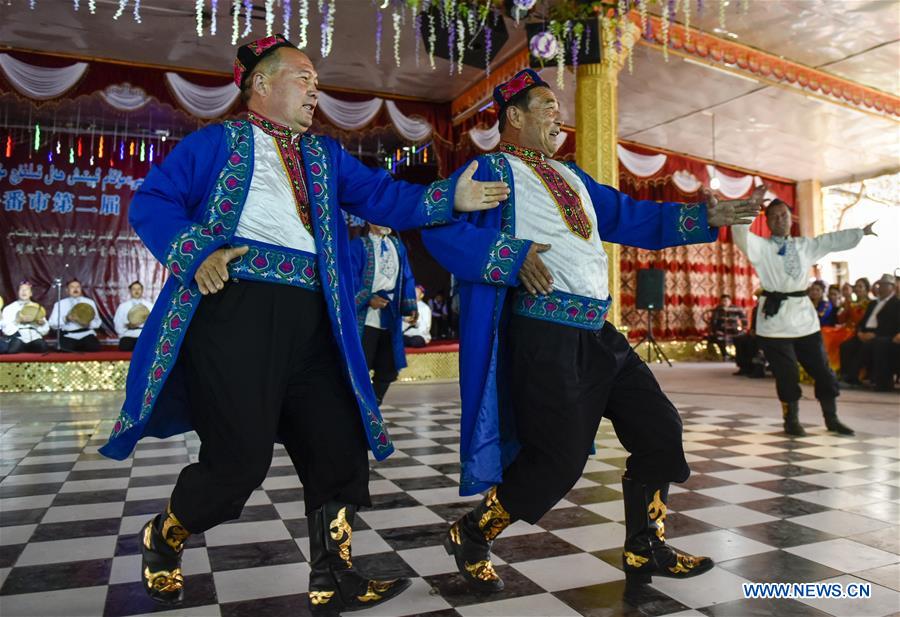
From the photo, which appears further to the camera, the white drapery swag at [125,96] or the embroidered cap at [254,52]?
the white drapery swag at [125,96]

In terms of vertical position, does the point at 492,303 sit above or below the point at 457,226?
below

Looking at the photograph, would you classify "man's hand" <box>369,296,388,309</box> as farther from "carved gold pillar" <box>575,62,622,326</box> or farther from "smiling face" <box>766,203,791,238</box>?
"carved gold pillar" <box>575,62,622,326</box>

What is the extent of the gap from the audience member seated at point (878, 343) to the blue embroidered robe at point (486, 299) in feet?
20.4

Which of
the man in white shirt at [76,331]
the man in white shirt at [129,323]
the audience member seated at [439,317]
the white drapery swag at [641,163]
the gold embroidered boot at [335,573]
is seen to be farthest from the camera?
the audience member seated at [439,317]

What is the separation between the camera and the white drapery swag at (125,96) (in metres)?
7.69

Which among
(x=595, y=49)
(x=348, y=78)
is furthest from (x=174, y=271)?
(x=348, y=78)

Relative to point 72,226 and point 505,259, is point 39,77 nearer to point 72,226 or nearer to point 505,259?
point 72,226

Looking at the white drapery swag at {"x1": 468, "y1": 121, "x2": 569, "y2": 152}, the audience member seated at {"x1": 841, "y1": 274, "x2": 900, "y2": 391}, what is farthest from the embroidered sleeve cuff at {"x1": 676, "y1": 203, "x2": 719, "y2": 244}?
the white drapery swag at {"x1": 468, "y1": 121, "x2": 569, "y2": 152}

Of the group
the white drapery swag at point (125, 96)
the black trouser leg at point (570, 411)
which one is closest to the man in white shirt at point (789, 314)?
the black trouser leg at point (570, 411)

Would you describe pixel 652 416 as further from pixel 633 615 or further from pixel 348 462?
pixel 348 462

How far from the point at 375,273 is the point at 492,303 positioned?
279 cm

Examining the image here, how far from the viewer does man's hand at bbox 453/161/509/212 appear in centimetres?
167

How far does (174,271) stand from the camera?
147 cm

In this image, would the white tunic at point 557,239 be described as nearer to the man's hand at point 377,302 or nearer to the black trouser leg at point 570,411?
the black trouser leg at point 570,411
